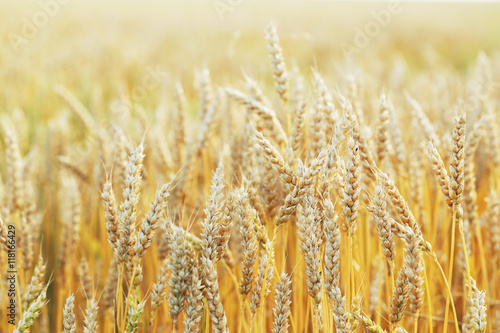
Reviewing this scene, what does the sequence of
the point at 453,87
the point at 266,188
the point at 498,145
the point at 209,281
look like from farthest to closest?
the point at 453,87
the point at 498,145
the point at 266,188
the point at 209,281

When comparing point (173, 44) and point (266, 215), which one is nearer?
point (266, 215)

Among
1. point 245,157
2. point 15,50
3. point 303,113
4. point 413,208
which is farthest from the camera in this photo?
point 15,50

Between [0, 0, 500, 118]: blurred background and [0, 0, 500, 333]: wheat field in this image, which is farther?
[0, 0, 500, 118]: blurred background

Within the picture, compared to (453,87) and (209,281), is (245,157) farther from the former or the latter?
(453,87)

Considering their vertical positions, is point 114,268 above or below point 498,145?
below

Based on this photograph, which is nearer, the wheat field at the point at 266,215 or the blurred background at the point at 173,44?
the wheat field at the point at 266,215

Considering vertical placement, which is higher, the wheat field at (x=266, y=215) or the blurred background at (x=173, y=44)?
the blurred background at (x=173, y=44)

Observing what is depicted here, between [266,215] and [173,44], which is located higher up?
[173,44]

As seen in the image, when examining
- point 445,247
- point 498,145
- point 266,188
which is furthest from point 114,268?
point 498,145

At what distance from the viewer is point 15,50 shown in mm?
5465

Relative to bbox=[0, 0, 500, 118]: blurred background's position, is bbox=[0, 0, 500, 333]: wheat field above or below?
below

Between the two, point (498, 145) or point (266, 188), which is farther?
point (498, 145)

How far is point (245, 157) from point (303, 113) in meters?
0.30

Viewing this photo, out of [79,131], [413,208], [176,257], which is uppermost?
[79,131]
